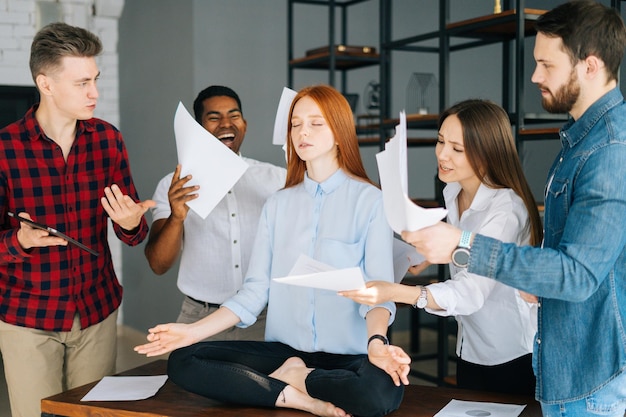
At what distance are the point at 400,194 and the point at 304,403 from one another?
34.4 inches

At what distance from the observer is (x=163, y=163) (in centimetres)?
548

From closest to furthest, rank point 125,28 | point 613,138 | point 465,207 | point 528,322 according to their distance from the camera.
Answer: point 613,138 < point 528,322 < point 465,207 < point 125,28

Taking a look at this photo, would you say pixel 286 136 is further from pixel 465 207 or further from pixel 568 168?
pixel 568 168

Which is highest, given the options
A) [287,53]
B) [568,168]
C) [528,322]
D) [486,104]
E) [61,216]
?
[287,53]

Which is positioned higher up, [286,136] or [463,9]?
[463,9]

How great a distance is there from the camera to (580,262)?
5.29 feet

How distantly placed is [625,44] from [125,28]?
4834mm

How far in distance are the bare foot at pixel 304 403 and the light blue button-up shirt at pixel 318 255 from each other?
15cm

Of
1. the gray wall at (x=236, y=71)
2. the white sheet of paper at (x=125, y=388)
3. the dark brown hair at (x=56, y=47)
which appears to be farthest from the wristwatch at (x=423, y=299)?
the gray wall at (x=236, y=71)

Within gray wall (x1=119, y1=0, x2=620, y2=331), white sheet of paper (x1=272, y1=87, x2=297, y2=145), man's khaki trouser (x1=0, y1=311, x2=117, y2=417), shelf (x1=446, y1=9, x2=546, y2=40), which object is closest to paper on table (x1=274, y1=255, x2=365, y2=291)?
white sheet of paper (x1=272, y1=87, x2=297, y2=145)

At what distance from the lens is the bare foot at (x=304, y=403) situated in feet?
7.23

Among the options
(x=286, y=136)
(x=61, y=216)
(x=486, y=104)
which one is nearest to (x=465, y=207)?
(x=486, y=104)

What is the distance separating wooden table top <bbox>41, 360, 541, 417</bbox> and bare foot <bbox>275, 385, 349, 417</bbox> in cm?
2

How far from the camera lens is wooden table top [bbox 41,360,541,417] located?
2268 millimetres
